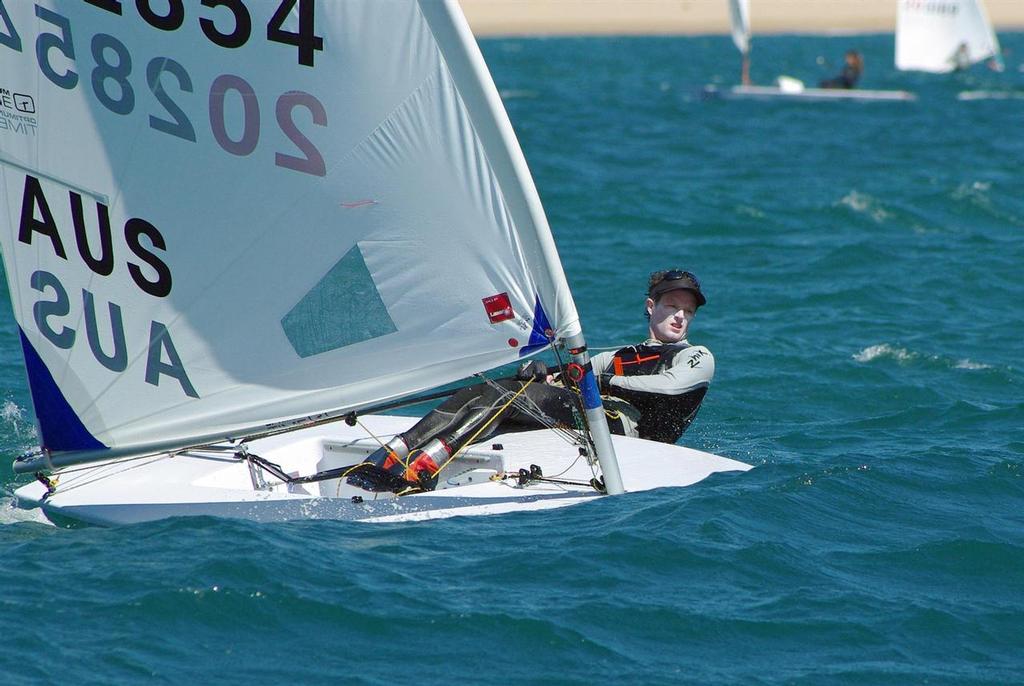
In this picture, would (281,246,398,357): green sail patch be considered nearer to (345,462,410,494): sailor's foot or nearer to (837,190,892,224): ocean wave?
(345,462,410,494): sailor's foot

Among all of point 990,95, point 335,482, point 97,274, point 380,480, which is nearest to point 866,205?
point 335,482

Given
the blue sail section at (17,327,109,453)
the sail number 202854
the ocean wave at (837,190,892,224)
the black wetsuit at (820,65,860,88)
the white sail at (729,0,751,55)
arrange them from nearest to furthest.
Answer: the sail number 202854, the blue sail section at (17,327,109,453), the ocean wave at (837,190,892,224), the black wetsuit at (820,65,860,88), the white sail at (729,0,751,55)

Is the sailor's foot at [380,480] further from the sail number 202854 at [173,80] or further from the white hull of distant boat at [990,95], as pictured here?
the white hull of distant boat at [990,95]

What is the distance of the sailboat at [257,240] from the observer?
5.53 metres

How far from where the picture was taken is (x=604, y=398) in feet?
22.6

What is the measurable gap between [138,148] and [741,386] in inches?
188

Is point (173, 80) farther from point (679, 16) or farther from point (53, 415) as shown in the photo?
point (679, 16)

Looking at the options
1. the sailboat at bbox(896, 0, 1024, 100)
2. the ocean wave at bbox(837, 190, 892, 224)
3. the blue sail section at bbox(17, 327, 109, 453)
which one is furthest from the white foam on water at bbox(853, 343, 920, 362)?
the sailboat at bbox(896, 0, 1024, 100)

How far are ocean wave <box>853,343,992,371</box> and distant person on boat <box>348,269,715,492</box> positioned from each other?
11.2 feet

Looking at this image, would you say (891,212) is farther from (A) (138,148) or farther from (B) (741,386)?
(A) (138,148)

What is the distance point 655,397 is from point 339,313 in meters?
1.67

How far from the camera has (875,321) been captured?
11.1 meters

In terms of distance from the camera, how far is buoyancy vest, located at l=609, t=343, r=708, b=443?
6770 mm

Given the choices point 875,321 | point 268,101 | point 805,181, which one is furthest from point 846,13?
point 268,101
